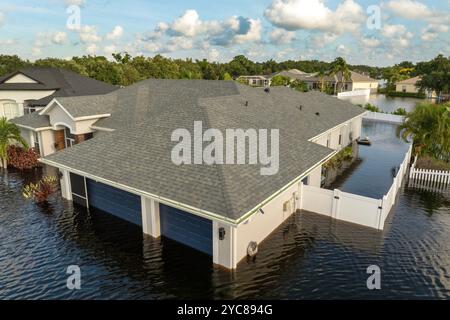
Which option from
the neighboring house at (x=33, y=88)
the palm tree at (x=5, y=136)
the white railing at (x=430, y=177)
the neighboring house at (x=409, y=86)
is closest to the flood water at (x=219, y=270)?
the white railing at (x=430, y=177)

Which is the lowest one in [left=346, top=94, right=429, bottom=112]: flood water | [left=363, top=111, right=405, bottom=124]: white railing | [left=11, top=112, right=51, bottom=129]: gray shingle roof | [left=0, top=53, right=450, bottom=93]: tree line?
[left=363, top=111, right=405, bottom=124]: white railing

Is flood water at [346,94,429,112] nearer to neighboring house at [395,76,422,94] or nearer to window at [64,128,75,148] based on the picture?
neighboring house at [395,76,422,94]

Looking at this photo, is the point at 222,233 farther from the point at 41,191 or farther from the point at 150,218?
the point at 41,191

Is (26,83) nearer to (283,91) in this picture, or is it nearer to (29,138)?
(29,138)

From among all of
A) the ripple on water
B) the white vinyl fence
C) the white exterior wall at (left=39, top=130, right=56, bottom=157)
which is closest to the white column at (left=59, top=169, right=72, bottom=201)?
the ripple on water

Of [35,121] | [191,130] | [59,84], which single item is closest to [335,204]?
[191,130]
